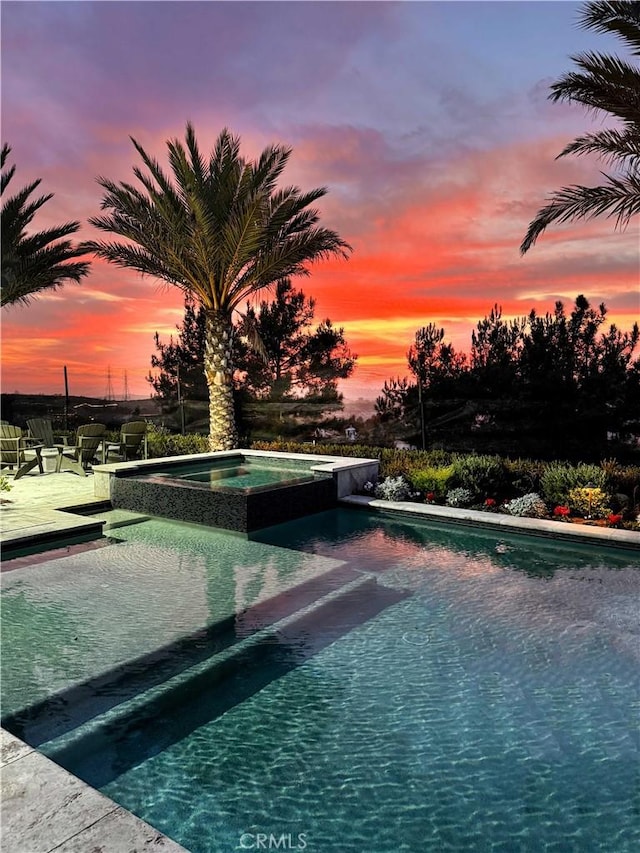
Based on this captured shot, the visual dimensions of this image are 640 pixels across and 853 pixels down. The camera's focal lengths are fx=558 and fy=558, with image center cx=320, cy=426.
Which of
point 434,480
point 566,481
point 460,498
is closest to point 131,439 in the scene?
point 434,480

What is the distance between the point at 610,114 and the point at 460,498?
5.83 meters

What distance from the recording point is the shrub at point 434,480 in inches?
342

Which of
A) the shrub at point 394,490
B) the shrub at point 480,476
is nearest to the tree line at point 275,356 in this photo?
the shrub at point 394,490

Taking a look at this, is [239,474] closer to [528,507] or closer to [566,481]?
[528,507]

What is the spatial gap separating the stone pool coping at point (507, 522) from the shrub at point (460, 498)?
20cm

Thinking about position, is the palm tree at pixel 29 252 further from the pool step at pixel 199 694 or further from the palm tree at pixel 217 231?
the pool step at pixel 199 694

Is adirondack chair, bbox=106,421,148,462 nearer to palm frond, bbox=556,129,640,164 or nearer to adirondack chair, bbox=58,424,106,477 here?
adirondack chair, bbox=58,424,106,477

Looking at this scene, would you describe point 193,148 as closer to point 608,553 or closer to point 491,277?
point 491,277

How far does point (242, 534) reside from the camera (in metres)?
7.43

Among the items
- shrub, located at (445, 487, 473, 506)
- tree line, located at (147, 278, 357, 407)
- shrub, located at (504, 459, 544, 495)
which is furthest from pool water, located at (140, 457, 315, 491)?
tree line, located at (147, 278, 357, 407)

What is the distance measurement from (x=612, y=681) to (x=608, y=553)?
10.5ft

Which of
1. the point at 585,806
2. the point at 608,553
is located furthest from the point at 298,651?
the point at 608,553

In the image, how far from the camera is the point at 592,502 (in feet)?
24.0

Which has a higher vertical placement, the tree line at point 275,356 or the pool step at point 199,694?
the tree line at point 275,356
